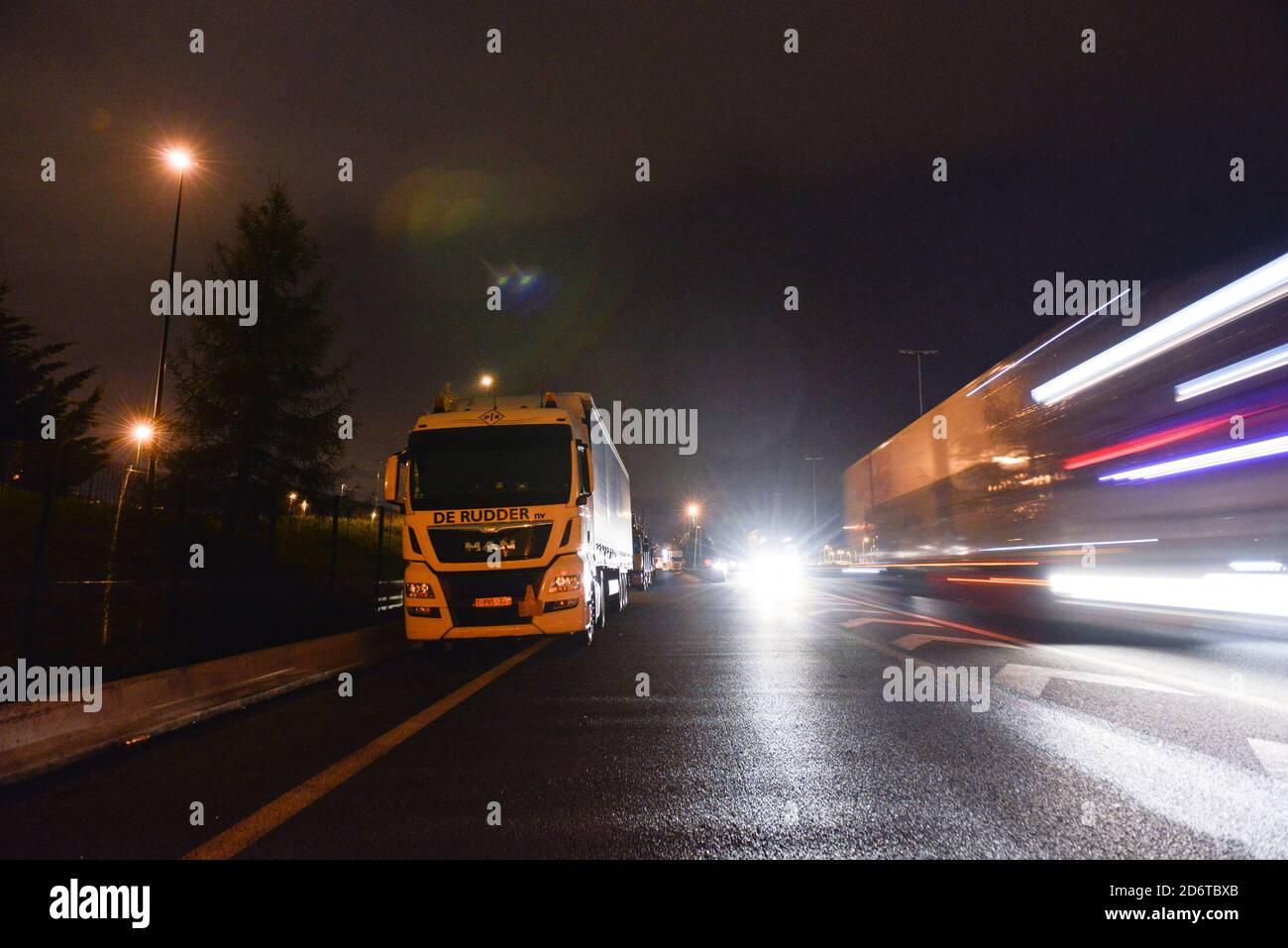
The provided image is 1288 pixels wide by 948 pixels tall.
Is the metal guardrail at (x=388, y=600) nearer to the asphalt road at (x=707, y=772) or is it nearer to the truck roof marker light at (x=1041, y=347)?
the asphalt road at (x=707, y=772)

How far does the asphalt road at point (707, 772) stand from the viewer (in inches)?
140

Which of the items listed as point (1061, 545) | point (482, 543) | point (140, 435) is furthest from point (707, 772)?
point (140, 435)

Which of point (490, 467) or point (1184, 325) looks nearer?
point (1184, 325)

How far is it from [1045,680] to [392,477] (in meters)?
8.23

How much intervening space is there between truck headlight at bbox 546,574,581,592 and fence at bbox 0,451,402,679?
14.0ft

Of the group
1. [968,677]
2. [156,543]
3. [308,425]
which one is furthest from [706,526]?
[968,677]

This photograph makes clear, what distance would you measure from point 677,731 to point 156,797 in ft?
10.8

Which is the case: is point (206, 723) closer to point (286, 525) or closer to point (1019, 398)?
point (1019, 398)

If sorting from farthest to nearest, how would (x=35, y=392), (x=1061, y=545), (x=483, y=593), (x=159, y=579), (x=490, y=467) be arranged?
(x=35, y=392) → (x=159, y=579) → (x=1061, y=545) → (x=490, y=467) → (x=483, y=593)

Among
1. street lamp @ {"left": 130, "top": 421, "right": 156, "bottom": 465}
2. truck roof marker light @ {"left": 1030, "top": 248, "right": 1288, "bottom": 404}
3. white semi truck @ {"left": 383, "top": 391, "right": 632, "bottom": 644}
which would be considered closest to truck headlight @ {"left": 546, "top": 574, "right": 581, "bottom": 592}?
white semi truck @ {"left": 383, "top": 391, "right": 632, "bottom": 644}

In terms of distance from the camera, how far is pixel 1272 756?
489 cm

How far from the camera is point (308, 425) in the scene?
27.2 metres

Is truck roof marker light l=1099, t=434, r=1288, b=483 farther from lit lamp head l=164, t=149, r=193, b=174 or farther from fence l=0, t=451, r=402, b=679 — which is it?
lit lamp head l=164, t=149, r=193, b=174

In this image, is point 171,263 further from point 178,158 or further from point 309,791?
point 309,791
